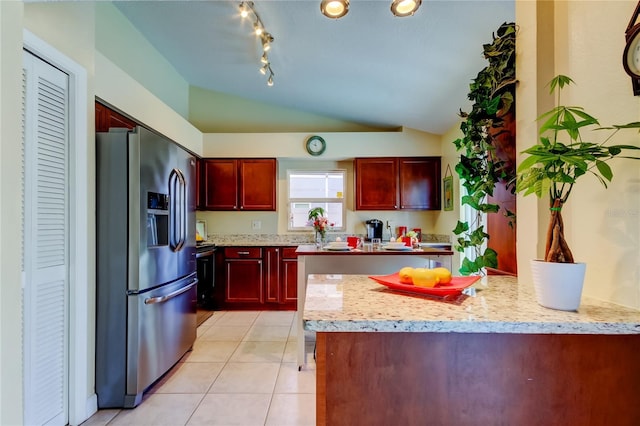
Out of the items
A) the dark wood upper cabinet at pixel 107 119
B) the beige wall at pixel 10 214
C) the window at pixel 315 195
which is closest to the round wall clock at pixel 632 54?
the beige wall at pixel 10 214

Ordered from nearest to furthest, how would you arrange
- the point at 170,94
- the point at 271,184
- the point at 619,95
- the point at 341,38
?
the point at 619,95 < the point at 341,38 < the point at 170,94 < the point at 271,184

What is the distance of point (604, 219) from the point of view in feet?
3.34

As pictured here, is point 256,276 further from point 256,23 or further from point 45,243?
point 256,23

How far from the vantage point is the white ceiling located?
2.20 m

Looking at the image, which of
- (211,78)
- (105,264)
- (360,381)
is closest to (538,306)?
(360,381)

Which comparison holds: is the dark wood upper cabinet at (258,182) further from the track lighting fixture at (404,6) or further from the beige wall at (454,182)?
the track lighting fixture at (404,6)

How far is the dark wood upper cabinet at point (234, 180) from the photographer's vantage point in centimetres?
431

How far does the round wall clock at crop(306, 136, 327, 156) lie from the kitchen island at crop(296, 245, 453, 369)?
1.91 meters

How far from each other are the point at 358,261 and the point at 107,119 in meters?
2.36

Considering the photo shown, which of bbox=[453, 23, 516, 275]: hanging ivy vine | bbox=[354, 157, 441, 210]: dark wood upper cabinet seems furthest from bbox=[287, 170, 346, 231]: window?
bbox=[453, 23, 516, 275]: hanging ivy vine

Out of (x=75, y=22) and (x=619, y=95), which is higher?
(x=75, y=22)

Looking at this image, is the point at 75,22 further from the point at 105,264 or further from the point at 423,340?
the point at 423,340

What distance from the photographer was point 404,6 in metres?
1.77

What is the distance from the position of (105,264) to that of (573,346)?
2335mm
